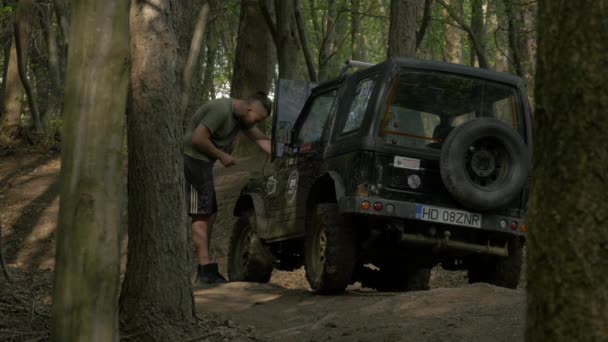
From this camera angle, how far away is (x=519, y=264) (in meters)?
9.39

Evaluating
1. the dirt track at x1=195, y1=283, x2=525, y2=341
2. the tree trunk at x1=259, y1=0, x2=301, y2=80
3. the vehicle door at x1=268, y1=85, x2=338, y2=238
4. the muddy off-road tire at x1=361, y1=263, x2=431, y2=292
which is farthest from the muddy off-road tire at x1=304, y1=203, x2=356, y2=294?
the tree trunk at x1=259, y1=0, x2=301, y2=80

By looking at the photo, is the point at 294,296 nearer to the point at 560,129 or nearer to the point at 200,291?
the point at 200,291

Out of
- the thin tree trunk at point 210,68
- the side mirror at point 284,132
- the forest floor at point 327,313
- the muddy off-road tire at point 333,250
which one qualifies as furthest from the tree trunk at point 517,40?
the thin tree trunk at point 210,68

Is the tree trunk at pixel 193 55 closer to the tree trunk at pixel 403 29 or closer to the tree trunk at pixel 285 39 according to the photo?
the tree trunk at pixel 403 29

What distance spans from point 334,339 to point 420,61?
2.67 m

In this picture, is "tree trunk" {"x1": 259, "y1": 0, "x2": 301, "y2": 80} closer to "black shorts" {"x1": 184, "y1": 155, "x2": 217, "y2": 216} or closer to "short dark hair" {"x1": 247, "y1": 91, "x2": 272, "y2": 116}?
"short dark hair" {"x1": 247, "y1": 91, "x2": 272, "y2": 116}

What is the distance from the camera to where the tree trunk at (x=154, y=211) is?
21.9 feet

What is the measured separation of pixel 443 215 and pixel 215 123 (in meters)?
2.82

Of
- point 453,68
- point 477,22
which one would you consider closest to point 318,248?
point 453,68

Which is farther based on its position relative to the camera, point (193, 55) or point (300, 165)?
point (193, 55)

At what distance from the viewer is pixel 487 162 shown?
842cm

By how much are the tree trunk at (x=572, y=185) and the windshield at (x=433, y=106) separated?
16.5 ft

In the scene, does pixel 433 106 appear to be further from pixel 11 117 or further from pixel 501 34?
pixel 501 34

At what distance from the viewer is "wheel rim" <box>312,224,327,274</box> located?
30.0ft
